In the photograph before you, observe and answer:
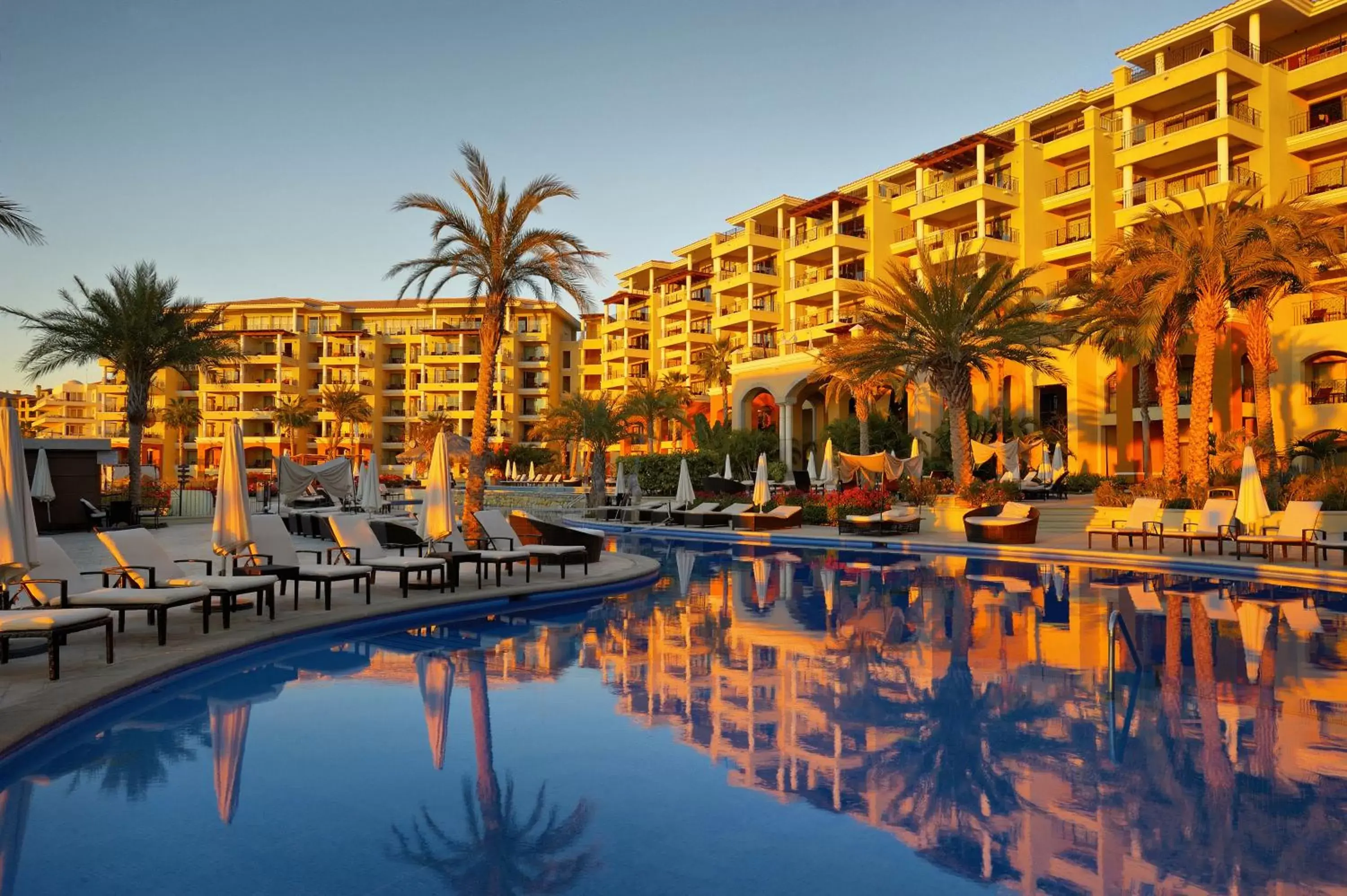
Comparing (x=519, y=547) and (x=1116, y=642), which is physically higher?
(x=519, y=547)

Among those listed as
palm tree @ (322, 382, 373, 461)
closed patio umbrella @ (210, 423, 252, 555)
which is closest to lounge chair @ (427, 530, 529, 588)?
closed patio umbrella @ (210, 423, 252, 555)

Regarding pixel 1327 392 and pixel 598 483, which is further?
pixel 1327 392

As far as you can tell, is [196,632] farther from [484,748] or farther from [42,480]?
[42,480]

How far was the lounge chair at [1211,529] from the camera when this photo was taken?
16.2 m

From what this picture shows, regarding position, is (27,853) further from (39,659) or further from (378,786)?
(39,659)

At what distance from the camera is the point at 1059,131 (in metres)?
40.8

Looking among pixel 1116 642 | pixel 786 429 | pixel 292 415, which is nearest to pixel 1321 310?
pixel 786 429

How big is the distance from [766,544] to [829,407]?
26.8m

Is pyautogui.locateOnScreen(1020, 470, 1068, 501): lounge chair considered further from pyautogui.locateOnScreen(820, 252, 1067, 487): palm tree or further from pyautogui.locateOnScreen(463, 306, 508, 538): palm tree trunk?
pyautogui.locateOnScreen(463, 306, 508, 538): palm tree trunk

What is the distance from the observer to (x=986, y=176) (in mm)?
40906

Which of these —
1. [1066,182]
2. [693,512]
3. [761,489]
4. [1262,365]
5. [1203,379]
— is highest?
[1066,182]

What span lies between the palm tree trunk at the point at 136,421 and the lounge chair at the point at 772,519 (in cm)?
1640

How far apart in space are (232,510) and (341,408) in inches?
2524

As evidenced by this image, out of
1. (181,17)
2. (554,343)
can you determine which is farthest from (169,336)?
(554,343)
